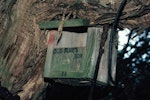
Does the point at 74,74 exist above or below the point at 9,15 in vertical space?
below

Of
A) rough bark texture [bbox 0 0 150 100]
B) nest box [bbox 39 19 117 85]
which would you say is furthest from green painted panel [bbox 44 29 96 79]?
rough bark texture [bbox 0 0 150 100]

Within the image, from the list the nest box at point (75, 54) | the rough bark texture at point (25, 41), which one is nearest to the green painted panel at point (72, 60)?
the nest box at point (75, 54)

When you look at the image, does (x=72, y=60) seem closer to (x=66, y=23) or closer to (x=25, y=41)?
(x=66, y=23)

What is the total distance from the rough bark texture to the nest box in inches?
3.0

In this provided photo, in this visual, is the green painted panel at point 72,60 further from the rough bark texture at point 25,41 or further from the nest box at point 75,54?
the rough bark texture at point 25,41

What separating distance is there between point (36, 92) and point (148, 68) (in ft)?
12.4

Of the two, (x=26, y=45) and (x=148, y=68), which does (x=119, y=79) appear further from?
(x=26, y=45)

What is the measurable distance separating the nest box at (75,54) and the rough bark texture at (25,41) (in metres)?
0.08

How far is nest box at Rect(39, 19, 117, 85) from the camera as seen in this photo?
3086mm

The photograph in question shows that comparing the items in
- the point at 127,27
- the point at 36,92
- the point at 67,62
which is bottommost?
the point at 36,92

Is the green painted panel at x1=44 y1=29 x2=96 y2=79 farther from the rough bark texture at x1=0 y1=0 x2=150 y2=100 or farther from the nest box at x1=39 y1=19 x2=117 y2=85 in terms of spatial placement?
the rough bark texture at x1=0 y1=0 x2=150 y2=100

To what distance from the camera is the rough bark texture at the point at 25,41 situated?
3.26 metres

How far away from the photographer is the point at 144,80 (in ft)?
22.1

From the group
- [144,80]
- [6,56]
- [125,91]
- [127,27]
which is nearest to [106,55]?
[127,27]
